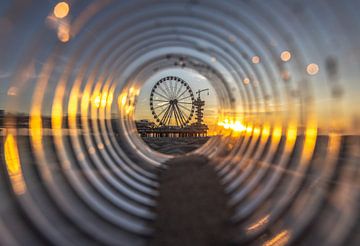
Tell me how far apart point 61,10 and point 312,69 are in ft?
8.27

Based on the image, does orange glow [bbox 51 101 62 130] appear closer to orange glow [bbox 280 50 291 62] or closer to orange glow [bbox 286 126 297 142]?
orange glow [bbox 280 50 291 62]

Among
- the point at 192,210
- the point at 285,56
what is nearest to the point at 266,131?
the point at 285,56

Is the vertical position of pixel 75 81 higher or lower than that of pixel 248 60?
lower

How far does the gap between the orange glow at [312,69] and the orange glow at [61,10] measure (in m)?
2.45

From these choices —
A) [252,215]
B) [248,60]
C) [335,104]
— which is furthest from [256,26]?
[252,215]

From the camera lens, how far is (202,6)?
4.07 metres

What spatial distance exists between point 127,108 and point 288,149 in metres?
4.41

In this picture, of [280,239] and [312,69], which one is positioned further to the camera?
[312,69]

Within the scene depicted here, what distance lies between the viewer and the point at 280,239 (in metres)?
2.71

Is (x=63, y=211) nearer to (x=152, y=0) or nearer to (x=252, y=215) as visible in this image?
(x=252, y=215)

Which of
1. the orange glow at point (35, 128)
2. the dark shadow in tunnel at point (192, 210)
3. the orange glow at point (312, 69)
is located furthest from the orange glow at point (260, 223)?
the orange glow at point (35, 128)

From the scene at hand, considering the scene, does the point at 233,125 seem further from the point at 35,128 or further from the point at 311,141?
the point at 35,128

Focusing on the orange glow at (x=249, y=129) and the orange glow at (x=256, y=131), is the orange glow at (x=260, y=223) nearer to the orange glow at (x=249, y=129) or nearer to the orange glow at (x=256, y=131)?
the orange glow at (x=256, y=131)

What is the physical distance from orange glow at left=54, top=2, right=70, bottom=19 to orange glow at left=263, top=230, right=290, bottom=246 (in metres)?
2.60
